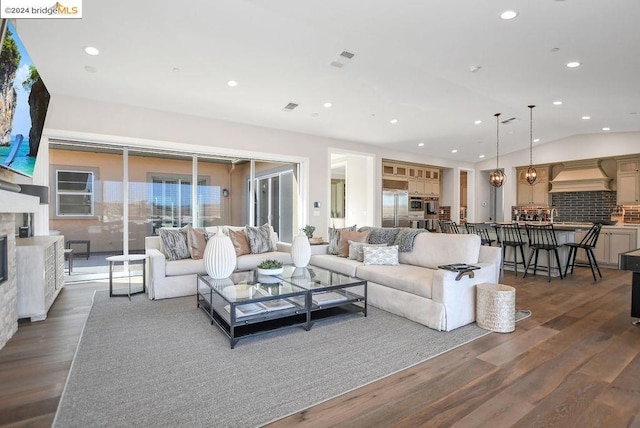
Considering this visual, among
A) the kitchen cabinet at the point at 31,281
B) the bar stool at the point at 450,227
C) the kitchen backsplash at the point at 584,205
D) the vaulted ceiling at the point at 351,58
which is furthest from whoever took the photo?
the kitchen backsplash at the point at 584,205

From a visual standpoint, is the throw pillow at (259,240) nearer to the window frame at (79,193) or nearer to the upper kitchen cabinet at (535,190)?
the window frame at (79,193)

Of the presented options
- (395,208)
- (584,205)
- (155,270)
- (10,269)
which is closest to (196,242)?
(155,270)

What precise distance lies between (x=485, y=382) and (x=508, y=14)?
3027 millimetres

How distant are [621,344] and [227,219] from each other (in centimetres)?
586

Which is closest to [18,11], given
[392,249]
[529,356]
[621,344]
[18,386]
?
[18,386]

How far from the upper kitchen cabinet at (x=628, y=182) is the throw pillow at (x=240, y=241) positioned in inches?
309

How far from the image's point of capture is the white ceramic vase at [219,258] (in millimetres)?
3494

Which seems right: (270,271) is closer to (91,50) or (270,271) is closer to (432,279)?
(432,279)

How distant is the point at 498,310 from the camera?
10.0ft

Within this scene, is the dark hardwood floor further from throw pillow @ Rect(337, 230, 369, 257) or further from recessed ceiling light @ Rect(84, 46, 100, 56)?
recessed ceiling light @ Rect(84, 46, 100, 56)

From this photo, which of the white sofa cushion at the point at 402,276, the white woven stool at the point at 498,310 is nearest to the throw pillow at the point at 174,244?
the white sofa cushion at the point at 402,276

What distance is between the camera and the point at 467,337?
9.61ft

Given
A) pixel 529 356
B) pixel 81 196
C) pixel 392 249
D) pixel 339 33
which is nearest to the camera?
pixel 529 356

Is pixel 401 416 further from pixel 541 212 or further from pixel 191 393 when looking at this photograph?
pixel 541 212
